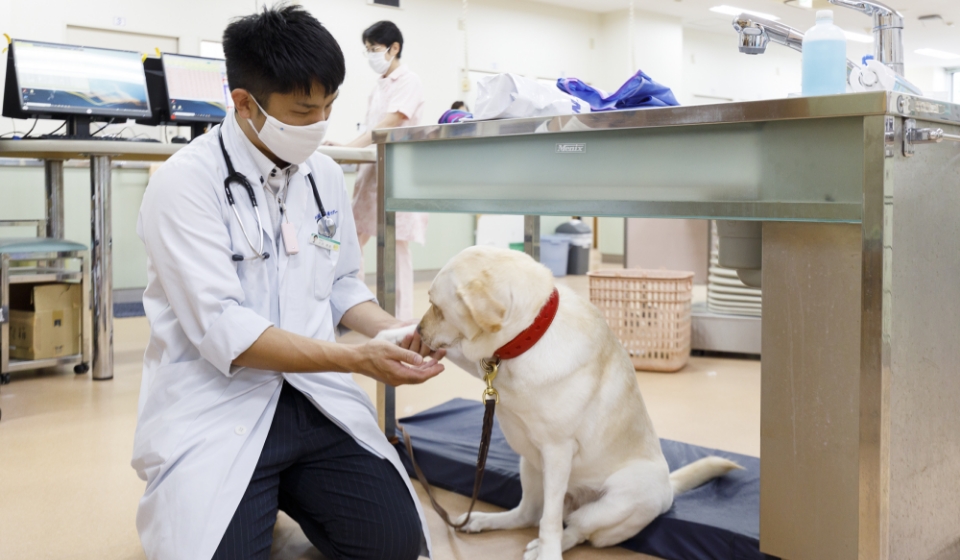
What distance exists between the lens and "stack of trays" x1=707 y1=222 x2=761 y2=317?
358 cm

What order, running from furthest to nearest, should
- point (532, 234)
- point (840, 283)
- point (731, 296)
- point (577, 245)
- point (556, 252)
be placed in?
point (577, 245) → point (556, 252) → point (731, 296) → point (532, 234) → point (840, 283)

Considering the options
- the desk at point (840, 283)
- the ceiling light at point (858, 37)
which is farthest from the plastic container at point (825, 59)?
the ceiling light at point (858, 37)

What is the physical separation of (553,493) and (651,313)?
1.99 m

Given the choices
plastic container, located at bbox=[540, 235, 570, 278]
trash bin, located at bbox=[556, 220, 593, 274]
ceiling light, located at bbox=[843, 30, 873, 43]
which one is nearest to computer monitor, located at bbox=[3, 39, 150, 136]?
plastic container, located at bbox=[540, 235, 570, 278]

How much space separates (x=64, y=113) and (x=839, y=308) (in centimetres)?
325

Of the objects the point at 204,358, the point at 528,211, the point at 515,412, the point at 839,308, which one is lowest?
the point at 515,412

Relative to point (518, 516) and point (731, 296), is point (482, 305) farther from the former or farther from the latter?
point (731, 296)

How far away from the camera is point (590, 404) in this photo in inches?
60.0

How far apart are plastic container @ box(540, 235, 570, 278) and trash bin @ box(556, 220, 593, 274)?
7 cm

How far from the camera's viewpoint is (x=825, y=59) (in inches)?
53.3

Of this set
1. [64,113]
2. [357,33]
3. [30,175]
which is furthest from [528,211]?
[357,33]

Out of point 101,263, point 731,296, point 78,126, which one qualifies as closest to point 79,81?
point 78,126

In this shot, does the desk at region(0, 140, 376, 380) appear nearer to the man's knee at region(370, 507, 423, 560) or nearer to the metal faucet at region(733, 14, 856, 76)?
the man's knee at region(370, 507, 423, 560)

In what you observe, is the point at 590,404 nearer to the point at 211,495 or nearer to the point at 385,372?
the point at 385,372
